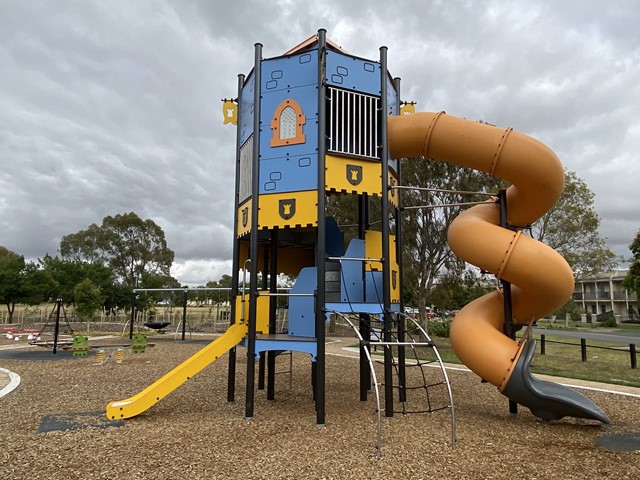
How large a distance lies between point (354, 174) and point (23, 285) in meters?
39.4

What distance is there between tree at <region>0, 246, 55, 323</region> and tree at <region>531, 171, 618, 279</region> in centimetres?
3860

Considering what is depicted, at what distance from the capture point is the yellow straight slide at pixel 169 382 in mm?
7863

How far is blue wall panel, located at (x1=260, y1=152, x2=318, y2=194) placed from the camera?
8.41m

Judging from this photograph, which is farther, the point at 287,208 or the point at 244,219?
the point at 244,219

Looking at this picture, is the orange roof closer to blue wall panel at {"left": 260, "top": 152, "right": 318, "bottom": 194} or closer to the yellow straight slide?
blue wall panel at {"left": 260, "top": 152, "right": 318, "bottom": 194}

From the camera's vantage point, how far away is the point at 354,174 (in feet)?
28.0

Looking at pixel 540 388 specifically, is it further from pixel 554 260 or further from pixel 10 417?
pixel 10 417

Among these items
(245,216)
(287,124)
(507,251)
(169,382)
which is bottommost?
(169,382)

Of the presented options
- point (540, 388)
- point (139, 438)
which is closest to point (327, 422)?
point (139, 438)

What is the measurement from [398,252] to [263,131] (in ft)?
12.8

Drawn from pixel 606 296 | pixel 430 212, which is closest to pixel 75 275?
pixel 430 212

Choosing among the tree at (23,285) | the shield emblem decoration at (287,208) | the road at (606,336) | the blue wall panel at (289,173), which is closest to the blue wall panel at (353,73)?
the blue wall panel at (289,173)

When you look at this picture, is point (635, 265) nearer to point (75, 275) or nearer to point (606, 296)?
point (606, 296)

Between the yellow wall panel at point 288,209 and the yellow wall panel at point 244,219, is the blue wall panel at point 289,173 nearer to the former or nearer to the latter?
the yellow wall panel at point 288,209
